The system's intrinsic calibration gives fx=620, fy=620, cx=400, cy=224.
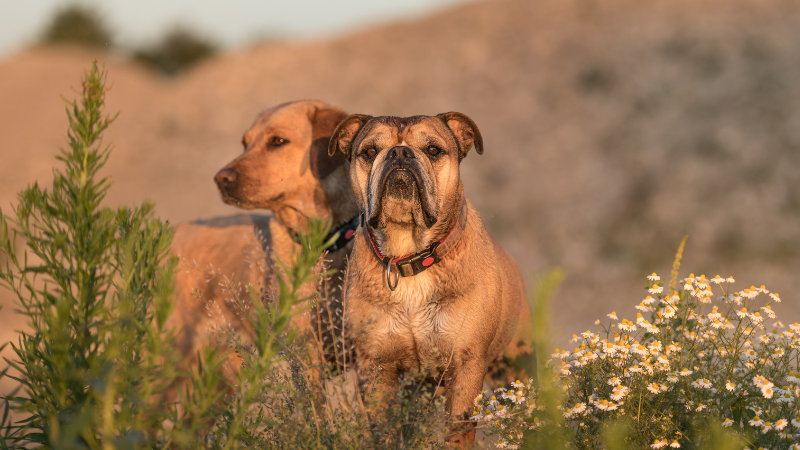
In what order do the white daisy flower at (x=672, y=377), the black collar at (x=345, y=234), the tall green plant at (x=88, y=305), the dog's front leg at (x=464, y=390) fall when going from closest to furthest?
the tall green plant at (x=88, y=305)
the white daisy flower at (x=672, y=377)
the dog's front leg at (x=464, y=390)
the black collar at (x=345, y=234)

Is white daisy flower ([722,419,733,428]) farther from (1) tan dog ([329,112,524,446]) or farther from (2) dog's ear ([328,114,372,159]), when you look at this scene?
(2) dog's ear ([328,114,372,159])

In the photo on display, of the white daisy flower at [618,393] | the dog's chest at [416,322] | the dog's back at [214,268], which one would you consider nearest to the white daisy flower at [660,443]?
the white daisy flower at [618,393]

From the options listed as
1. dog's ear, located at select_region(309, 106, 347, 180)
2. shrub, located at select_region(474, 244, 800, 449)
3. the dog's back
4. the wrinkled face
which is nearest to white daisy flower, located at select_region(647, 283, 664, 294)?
shrub, located at select_region(474, 244, 800, 449)

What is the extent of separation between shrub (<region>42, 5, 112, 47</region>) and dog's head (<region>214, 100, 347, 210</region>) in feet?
121

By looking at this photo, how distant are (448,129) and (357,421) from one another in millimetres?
2128

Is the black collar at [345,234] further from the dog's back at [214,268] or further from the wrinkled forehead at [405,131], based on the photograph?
the wrinkled forehead at [405,131]

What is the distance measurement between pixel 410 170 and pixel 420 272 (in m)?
0.66

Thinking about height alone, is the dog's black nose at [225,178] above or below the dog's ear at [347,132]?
below

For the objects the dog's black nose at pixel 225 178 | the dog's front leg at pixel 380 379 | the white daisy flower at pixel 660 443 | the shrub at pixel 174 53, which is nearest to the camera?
the white daisy flower at pixel 660 443

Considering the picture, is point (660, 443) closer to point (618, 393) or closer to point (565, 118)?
point (618, 393)

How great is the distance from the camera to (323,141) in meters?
5.28

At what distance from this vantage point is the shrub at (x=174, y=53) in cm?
3522

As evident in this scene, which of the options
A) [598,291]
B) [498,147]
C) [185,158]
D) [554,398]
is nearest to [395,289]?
[554,398]

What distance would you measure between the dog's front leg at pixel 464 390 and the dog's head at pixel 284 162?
2065 mm
